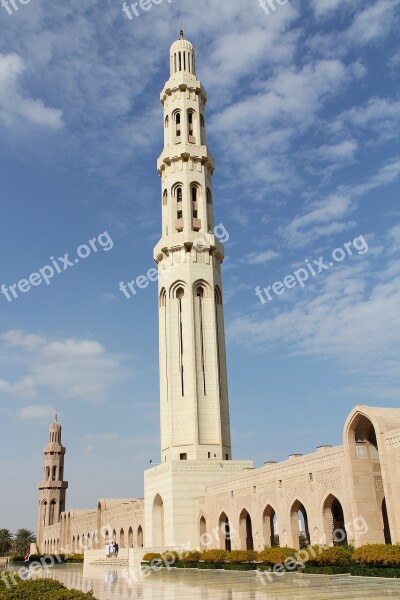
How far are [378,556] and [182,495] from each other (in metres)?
18.0

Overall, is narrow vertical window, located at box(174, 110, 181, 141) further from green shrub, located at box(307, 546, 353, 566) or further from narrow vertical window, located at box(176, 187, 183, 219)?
green shrub, located at box(307, 546, 353, 566)

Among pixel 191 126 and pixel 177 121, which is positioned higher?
pixel 177 121

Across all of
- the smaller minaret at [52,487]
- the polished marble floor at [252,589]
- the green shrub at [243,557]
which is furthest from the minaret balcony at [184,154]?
the smaller minaret at [52,487]

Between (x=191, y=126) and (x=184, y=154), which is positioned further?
(x=191, y=126)

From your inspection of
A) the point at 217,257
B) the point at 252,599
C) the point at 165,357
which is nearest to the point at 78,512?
the point at 165,357

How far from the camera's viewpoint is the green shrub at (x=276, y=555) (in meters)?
22.8

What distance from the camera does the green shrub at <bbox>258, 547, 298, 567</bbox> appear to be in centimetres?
2283

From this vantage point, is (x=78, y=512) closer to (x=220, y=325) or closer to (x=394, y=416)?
(x=220, y=325)

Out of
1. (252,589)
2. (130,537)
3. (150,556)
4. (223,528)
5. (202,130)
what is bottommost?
(252,589)

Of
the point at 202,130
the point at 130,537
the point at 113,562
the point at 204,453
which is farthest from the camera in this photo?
the point at 202,130

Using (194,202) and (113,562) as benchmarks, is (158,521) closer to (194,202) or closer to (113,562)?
(113,562)

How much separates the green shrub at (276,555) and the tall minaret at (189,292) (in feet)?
44.5

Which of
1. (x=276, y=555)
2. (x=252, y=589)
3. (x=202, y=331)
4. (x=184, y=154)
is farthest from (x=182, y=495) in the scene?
(x=184, y=154)

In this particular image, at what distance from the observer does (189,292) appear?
40812mm
